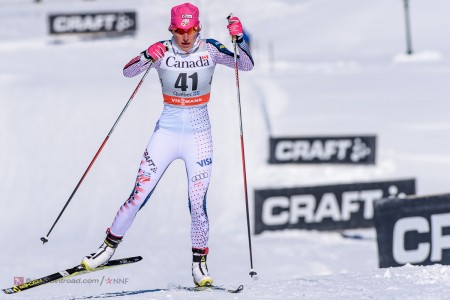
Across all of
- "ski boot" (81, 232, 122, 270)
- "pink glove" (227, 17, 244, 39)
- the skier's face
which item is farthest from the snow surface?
"pink glove" (227, 17, 244, 39)

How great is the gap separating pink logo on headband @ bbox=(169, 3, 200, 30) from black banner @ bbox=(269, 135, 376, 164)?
9610 mm

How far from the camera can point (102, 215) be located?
50.1ft

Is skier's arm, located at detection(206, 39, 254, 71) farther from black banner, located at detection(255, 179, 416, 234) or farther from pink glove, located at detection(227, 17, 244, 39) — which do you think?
black banner, located at detection(255, 179, 416, 234)

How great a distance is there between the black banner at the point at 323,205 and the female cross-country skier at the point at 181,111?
20.8ft

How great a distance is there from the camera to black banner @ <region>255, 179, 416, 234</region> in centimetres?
1284

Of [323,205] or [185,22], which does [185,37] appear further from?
[323,205]

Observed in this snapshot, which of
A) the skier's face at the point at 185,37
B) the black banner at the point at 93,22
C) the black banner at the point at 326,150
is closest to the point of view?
the skier's face at the point at 185,37

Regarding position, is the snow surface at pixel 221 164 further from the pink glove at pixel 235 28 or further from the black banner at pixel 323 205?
the pink glove at pixel 235 28

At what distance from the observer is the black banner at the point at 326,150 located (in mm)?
15672

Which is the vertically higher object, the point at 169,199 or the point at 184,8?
the point at 184,8

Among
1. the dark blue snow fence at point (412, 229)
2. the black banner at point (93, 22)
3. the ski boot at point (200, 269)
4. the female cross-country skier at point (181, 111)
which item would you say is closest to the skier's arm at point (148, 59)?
the female cross-country skier at point (181, 111)

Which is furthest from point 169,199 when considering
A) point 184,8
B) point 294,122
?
point 184,8

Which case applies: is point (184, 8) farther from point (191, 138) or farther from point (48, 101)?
point (48, 101)

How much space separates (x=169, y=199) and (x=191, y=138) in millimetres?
9512
